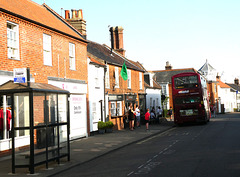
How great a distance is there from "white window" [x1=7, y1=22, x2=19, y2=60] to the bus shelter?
4091 mm

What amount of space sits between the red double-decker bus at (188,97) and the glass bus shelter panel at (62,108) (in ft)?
59.9

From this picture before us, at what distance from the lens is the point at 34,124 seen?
395 inches

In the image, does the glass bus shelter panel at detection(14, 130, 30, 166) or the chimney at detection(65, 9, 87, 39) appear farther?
the chimney at detection(65, 9, 87, 39)

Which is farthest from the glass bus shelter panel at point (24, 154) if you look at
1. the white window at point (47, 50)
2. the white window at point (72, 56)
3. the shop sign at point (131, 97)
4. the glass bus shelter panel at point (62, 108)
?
the shop sign at point (131, 97)

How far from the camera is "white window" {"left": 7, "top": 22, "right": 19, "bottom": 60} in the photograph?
14.2 metres

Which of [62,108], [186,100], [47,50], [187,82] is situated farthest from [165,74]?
[62,108]

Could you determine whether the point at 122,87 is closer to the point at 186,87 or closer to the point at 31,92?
the point at 186,87

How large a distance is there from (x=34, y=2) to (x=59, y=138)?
11893 mm

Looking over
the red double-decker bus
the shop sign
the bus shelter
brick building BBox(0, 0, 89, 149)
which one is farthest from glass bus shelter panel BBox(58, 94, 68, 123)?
the red double-decker bus

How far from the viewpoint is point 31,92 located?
32.2 feet

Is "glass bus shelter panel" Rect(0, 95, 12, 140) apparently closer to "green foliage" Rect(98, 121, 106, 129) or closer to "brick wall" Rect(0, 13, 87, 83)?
"brick wall" Rect(0, 13, 87, 83)

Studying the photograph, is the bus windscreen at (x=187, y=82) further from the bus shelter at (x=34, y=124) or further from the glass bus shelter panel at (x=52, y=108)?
the glass bus shelter panel at (x=52, y=108)

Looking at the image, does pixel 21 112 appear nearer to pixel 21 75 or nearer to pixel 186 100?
pixel 21 75

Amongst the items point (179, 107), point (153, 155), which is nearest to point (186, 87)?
point (179, 107)
